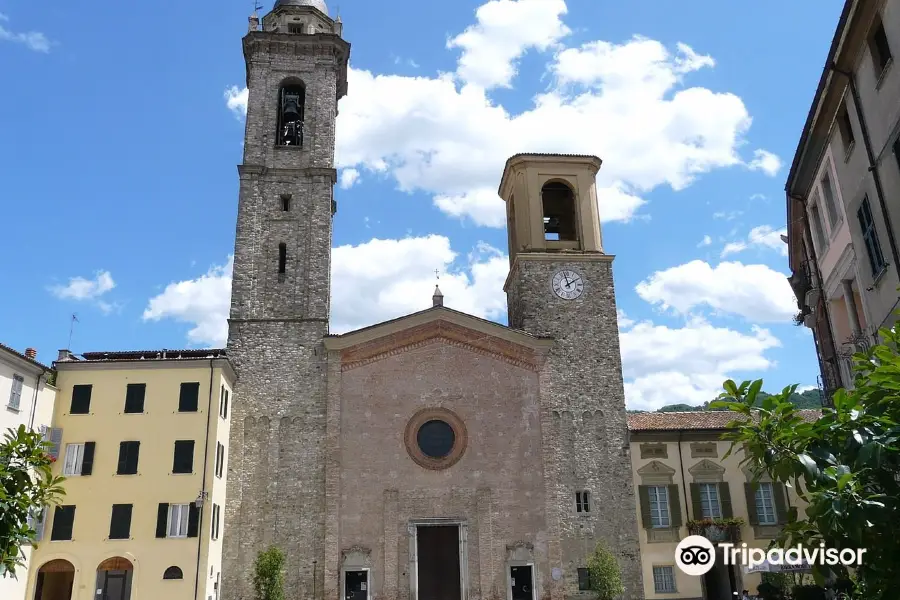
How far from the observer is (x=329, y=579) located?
23844mm

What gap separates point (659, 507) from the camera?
26484 millimetres

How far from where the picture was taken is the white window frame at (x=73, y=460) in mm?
22547

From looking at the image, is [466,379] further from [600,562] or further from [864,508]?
[864,508]

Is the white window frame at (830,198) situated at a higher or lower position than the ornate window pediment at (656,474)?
higher

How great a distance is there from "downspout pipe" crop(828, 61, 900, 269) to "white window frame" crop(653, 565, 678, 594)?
53.4 ft

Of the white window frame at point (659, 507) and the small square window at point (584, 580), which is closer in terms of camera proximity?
the small square window at point (584, 580)

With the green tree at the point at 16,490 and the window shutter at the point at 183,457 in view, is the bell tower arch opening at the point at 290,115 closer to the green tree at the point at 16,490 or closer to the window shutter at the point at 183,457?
the window shutter at the point at 183,457

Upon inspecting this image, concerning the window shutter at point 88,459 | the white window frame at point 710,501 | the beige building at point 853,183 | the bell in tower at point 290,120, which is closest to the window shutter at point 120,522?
the window shutter at point 88,459

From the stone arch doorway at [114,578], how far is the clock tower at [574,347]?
13.5 meters

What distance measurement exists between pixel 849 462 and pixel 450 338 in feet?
69.4

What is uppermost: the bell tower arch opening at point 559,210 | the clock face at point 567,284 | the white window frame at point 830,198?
the bell tower arch opening at point 559,210

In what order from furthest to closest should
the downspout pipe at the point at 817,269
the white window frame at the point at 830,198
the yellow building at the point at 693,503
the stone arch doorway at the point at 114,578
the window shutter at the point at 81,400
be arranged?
the yellow building at the point at 693,503 < the window shutter at the point at 81,400 < the stone arch doorway at the point at 114,578 < the downspout pipe at the point at 817,269 < the white window frame at the point at 830,198

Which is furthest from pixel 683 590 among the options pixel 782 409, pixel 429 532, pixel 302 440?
pixel 782 409

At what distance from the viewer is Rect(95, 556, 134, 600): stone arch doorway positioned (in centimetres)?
2178
